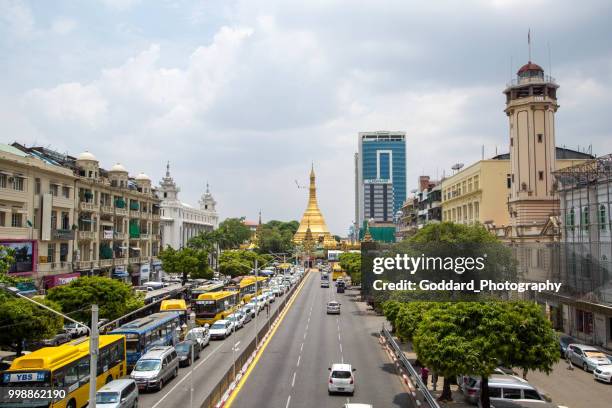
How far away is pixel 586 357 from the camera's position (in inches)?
1326

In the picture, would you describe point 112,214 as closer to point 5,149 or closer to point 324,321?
point 5,149

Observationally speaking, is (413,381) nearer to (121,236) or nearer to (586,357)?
(586,357)

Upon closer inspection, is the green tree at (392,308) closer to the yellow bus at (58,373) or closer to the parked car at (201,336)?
the parked car at (201,336)

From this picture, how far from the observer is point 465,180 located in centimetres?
7388

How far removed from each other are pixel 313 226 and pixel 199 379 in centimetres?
14354

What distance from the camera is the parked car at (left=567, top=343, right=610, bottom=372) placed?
1297 inches

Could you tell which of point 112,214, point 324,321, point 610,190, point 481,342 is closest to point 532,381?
point 481,342

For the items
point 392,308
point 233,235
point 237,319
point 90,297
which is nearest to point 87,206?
point 237,319

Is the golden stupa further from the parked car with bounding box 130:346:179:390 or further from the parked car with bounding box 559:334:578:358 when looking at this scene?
the parked car with bounding box 130:346:179:390

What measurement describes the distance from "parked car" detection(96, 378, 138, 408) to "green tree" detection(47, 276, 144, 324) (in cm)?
1705

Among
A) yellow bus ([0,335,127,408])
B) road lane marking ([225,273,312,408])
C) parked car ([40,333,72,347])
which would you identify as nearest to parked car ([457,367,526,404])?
road lane marking ([225,273,312,408])

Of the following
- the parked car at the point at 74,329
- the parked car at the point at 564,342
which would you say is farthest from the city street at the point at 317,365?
the parked car at the point at 74,329

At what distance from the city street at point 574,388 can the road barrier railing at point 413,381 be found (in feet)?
21.5

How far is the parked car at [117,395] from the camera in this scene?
2212 centimetres
